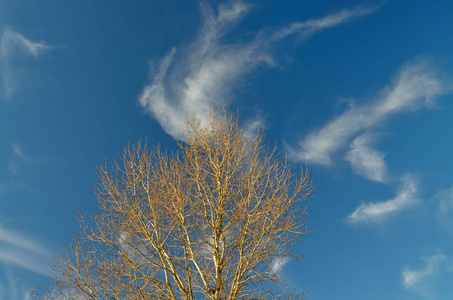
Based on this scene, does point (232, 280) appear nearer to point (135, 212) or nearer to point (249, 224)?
point (249, 224)

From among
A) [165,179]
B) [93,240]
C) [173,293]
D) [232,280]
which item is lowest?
[173,293]

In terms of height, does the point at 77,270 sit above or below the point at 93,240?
below

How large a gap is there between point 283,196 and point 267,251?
1404mm

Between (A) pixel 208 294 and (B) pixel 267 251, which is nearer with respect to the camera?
(A) pixel 208 294

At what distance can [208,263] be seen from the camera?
8.41 meters

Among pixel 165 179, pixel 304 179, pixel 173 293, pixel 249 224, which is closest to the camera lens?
pixel 173 293

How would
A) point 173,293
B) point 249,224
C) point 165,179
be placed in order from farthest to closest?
point 165,179 → point 249,224 → point 173,293

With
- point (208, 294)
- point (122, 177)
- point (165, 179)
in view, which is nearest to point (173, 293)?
point (208, 294)

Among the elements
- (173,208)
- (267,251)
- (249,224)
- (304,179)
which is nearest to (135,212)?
→ (173,208)

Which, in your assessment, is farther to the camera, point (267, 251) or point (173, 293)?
point (267, 251)

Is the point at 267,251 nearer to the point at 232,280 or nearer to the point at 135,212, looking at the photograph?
the point at 232,280

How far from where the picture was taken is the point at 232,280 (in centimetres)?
773

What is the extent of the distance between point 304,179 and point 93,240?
5.70 metres

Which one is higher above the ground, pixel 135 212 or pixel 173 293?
pixel 135 212
